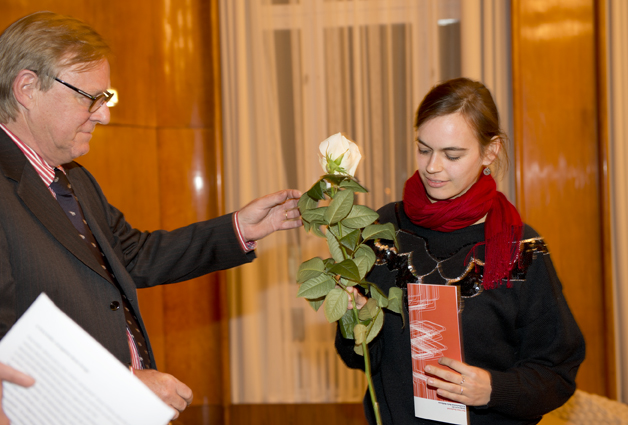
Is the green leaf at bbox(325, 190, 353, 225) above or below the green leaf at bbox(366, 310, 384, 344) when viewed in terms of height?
above

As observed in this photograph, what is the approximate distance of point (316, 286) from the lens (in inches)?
43.7

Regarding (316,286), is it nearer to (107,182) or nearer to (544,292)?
(544,292)

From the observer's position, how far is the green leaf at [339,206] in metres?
1.08

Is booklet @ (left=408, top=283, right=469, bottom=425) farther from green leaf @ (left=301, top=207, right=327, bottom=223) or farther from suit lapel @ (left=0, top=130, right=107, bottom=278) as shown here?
suit lapel @ (left=0, top=130, right=107, bottom=278)

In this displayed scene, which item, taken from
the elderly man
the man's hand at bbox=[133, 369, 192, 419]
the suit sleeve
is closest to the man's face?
the elderly man

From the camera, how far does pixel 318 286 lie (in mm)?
1110

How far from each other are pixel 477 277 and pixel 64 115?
126 centimetres

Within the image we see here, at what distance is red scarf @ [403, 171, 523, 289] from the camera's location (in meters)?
1.40

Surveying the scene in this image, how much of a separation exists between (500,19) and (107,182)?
281 cm

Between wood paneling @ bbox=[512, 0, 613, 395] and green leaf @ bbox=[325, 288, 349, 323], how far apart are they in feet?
8.39

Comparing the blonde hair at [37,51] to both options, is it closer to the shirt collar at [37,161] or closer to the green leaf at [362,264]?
the shirt collar at [37,161]

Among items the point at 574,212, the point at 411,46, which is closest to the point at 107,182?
the point at 411,46

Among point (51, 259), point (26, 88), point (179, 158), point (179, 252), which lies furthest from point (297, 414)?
point (26, 88)

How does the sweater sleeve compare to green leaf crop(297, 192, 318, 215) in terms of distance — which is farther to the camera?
the sweater sleeve
